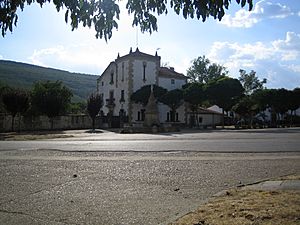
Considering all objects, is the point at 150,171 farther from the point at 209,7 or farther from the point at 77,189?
the point at 209,7

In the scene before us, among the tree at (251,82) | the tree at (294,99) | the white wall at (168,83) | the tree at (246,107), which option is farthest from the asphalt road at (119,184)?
the tree at (251,82)

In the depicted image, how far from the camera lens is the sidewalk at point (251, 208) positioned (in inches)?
222

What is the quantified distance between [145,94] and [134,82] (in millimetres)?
4582

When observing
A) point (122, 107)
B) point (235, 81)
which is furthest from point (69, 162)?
point (122, 107)

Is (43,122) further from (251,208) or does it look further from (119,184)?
(251,208)

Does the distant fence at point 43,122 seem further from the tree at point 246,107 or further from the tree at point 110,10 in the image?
the tree at point 110,10

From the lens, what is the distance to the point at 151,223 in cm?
598

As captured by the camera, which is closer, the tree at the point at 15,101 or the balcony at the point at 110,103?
the tree at the point at 15,101

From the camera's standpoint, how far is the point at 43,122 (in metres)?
55.1

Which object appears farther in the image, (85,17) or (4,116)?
(4,116)

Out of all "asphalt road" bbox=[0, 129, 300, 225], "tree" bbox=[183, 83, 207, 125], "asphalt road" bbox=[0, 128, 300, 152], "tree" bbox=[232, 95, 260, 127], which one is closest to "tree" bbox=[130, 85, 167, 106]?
"tree" bbox=[183, 83, 207, 125]

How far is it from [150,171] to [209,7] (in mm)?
6979

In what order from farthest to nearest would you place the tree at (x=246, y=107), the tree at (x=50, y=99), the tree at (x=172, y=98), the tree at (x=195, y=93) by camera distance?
the tree at (x=246, y=107), the tree at (x=172, y=98), the tree at (x=195, y=93), the tree at (x=50, y=99)

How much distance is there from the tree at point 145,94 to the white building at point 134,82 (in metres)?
1.53
